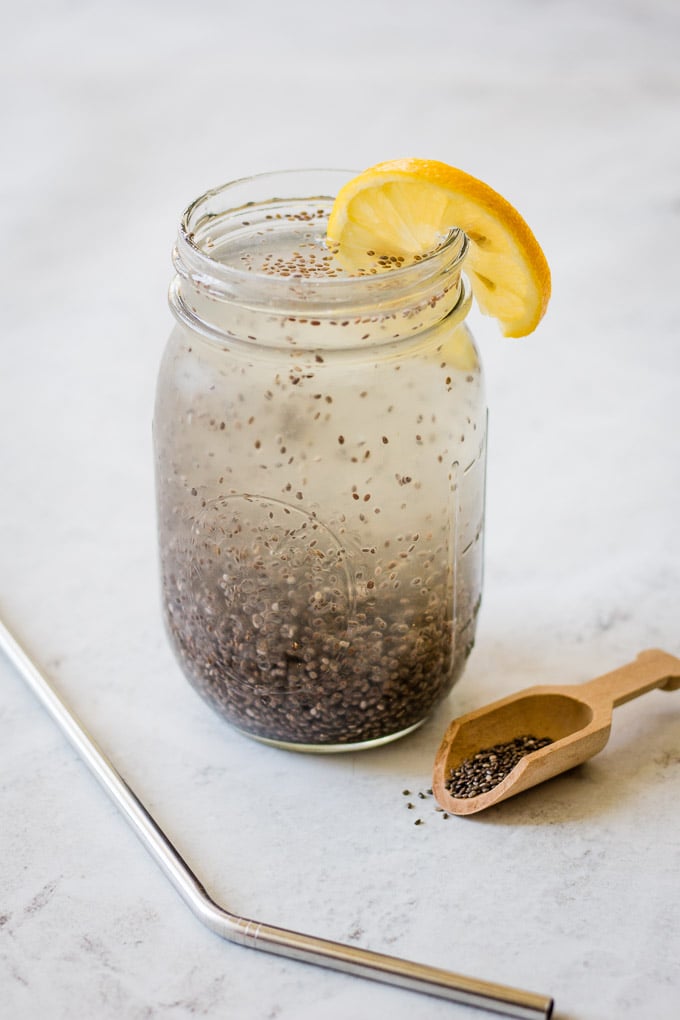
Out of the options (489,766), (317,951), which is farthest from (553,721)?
(317,951)

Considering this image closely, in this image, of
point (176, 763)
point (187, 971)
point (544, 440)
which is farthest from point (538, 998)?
point (544, 440)

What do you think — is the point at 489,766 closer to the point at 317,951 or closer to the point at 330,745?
the point at 330,745

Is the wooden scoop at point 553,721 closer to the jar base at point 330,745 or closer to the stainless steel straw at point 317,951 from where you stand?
the jar base at point 330,745

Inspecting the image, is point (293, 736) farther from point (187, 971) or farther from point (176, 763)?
point (187, 971)

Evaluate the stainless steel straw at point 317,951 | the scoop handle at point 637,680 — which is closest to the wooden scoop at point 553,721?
the scoop handle at point 637,680

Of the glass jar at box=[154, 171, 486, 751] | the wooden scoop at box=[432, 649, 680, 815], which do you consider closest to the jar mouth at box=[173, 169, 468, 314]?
the glass jar at box=[154, 171, 486, 751]
